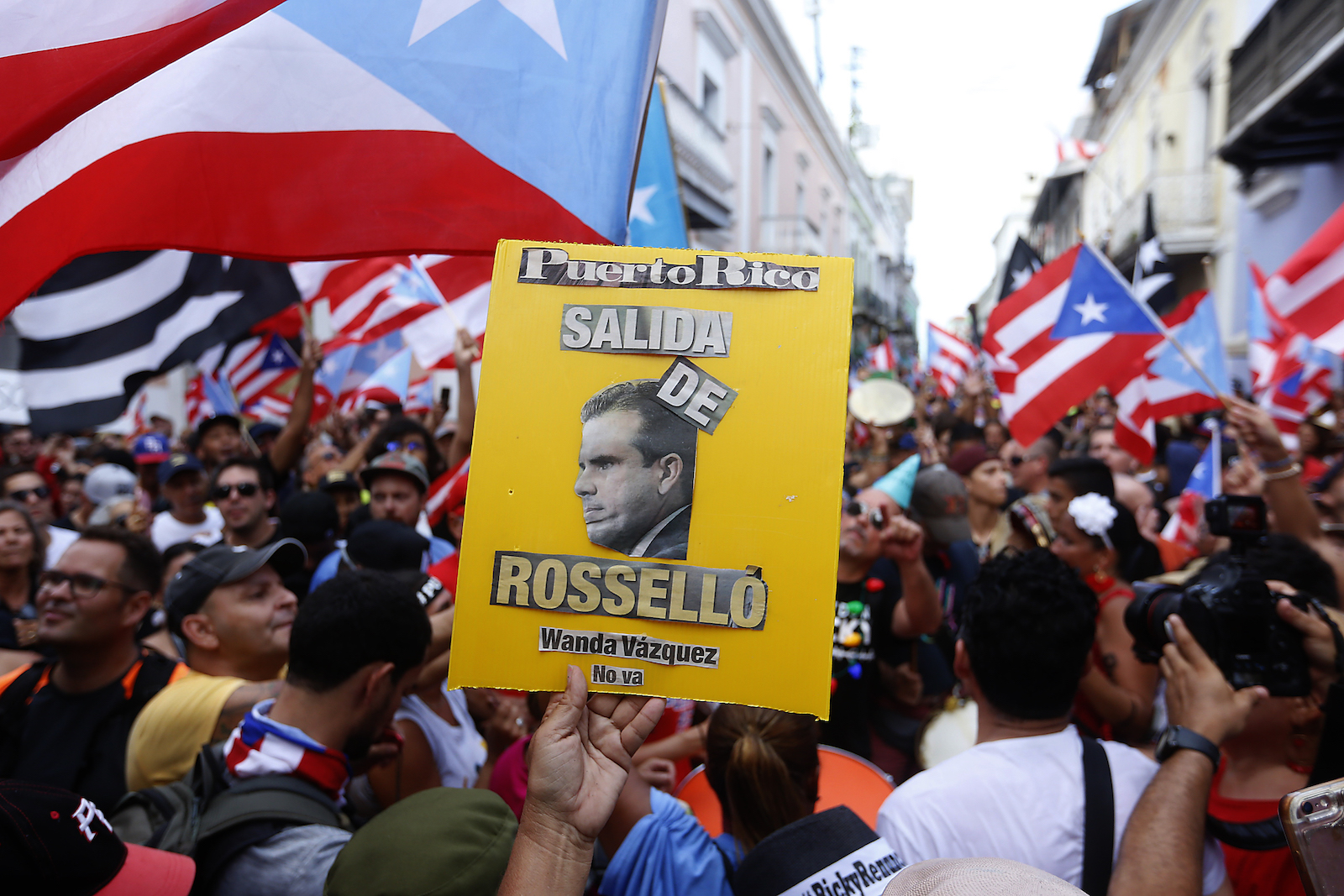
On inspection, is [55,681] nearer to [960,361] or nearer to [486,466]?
[486,466]

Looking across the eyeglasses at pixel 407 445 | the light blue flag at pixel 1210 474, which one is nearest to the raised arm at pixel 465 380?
the eyeglasses at pixel 407 445

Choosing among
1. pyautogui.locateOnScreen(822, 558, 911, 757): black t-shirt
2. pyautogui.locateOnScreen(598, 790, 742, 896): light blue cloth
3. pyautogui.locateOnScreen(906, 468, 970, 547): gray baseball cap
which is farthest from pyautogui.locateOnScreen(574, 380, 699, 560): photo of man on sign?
pyautogui.locateOnScreen(906, 468, 970, 547): gray baseball cap

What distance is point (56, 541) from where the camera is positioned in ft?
14.9

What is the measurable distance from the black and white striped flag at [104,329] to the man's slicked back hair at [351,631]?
1320 mm

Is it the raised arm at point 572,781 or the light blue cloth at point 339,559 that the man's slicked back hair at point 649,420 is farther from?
the light blue cloth at point 339,559

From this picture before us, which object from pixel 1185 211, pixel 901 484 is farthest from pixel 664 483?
pixel 1185 211

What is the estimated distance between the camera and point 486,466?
1355 millimetres

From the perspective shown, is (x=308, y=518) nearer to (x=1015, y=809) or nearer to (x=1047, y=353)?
(x=1015, y=809)

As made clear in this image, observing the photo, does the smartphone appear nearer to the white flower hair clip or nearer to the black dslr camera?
the black dslr camera

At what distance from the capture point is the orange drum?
7.27ft

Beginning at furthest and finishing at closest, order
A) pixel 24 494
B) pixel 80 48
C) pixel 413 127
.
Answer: pixel 24 494 < pixel 413 127 < pixel 80 48

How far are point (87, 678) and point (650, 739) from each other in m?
1.73

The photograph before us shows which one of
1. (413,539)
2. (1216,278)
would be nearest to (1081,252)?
(413,539)

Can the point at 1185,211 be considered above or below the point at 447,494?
above
